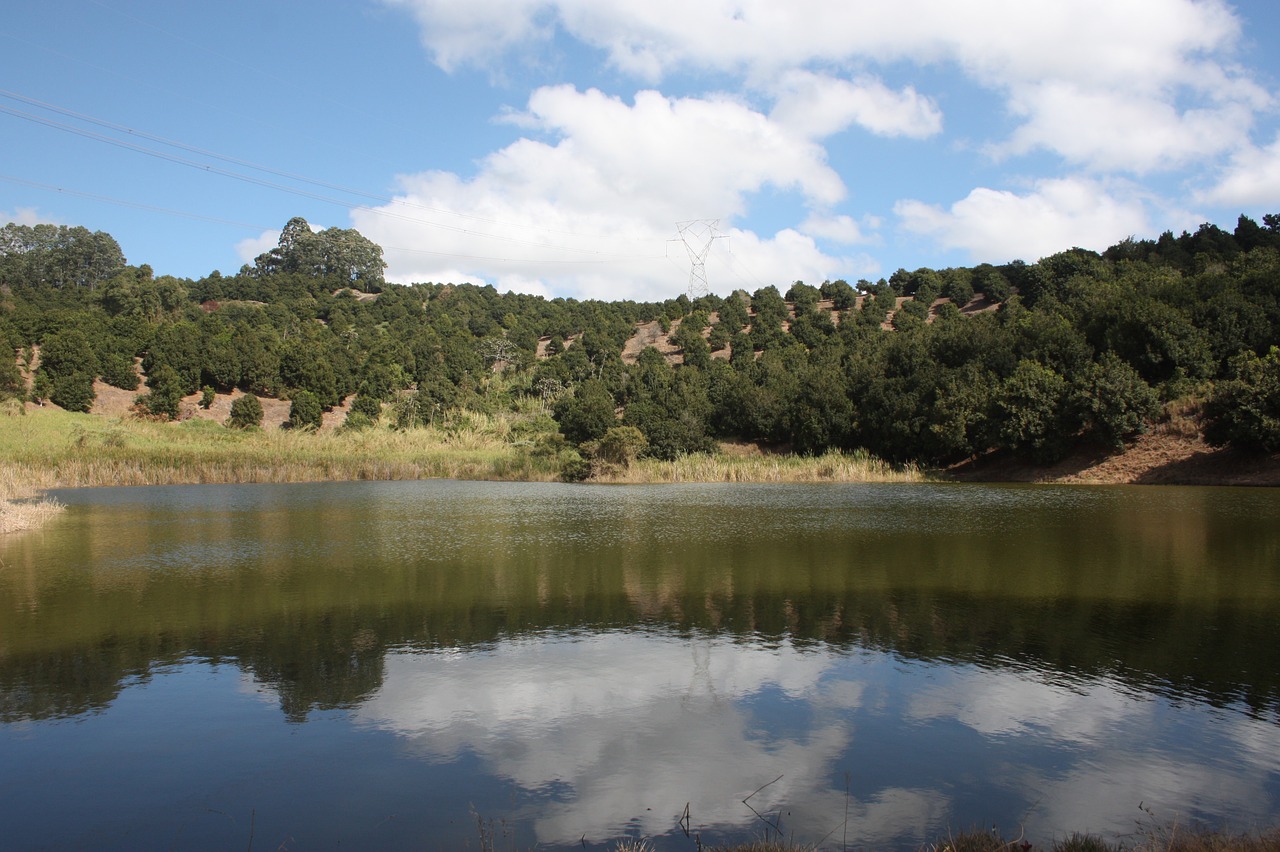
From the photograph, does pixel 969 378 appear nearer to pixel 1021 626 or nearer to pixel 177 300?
pixel 1021 626

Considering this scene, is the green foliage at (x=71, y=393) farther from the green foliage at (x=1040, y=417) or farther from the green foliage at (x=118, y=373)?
the green foliage at (x=1040, y=417)

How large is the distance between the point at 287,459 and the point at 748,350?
4041 centimetres

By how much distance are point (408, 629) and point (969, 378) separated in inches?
1537

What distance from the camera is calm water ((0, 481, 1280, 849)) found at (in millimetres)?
5543

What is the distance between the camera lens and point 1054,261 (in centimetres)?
6794

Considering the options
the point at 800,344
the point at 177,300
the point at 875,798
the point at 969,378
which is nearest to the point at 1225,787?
the point at 875,798

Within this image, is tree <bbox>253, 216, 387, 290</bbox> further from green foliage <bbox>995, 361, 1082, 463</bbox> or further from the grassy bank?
green foliage <bbox>995, 361, 1082, 463</bbox>

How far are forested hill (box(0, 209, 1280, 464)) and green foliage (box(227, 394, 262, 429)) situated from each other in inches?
98.7

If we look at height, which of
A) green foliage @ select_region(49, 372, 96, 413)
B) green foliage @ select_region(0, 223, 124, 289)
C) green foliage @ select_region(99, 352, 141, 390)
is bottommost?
green foliage @ select_region(49, 372, 96, 413)

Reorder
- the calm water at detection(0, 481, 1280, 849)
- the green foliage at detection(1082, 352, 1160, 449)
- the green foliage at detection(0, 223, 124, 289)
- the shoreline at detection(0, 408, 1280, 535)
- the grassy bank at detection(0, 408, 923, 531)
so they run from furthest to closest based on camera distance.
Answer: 1. the green foliage at detection(0, 223, 124, 289)
2. the green foliage at detection(1082, 352, 1160, 449)
3. the grassy bank at detection(0, 408, 923, 531)
4. the shoreline at detection(0, 408, 1280, 535)
5. the calm water at detection(0, 481, 1280, 849)

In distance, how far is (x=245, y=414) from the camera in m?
52.6

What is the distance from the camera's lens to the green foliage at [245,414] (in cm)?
5266

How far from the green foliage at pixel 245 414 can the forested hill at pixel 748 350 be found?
8.23 feet

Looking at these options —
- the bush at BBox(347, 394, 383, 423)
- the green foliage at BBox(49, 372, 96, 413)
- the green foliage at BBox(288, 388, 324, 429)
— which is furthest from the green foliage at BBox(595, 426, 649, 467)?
the green foliage at BBox(49, 372, 96, 413)
